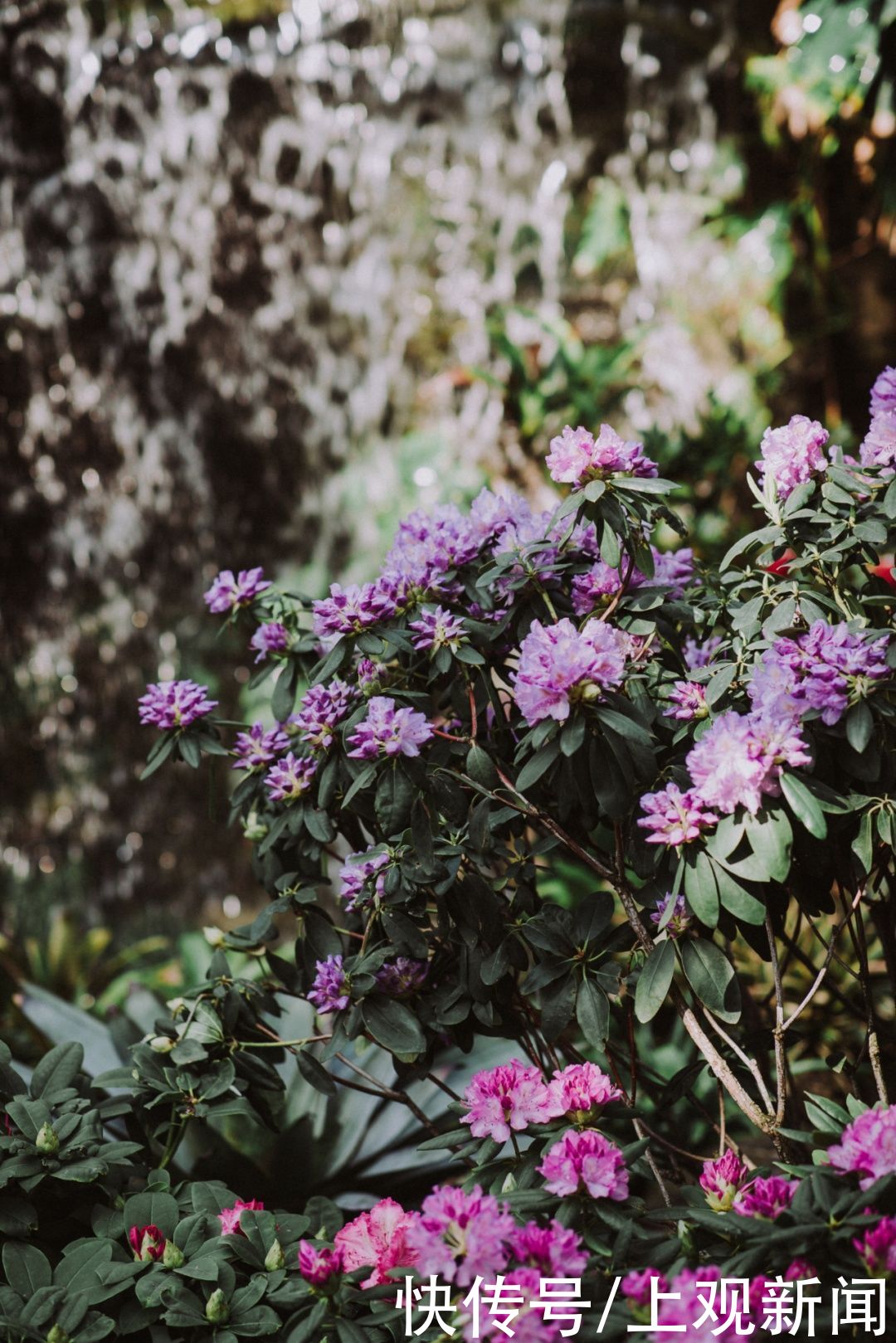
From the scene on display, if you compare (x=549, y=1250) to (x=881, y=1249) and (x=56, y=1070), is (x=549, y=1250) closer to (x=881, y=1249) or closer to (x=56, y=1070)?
(x=881, y=1249)

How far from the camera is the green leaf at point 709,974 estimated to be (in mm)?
976

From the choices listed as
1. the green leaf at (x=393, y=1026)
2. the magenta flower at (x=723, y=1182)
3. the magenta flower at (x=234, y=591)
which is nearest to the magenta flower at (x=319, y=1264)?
the green leaf at (x=393, y=1026)

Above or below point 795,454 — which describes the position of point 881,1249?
below

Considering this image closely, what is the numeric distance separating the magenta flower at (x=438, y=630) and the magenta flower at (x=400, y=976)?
362 mm

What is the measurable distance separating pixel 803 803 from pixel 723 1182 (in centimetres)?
36

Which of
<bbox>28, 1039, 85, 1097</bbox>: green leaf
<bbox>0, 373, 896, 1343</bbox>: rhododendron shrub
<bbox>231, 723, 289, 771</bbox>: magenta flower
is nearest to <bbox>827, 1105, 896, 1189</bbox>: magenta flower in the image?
<bbox>0, 373, 896, 1343</bbox>: rhododendron shrub

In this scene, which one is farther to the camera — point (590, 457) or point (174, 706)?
point (174, 706)

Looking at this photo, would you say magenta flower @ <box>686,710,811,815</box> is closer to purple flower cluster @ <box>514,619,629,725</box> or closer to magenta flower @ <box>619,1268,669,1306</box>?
purple flower cluster @ <box>514,619,629,725</box>

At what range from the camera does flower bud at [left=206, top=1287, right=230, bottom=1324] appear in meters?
0.93

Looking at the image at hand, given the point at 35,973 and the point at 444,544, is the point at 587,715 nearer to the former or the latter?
the point at 444,544

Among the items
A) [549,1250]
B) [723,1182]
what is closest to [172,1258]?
[549,1250]

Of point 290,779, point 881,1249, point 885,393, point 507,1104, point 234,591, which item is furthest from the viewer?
point 234,591

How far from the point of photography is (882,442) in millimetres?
1074

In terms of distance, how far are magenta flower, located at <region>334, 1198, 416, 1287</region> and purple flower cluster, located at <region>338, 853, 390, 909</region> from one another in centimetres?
31
